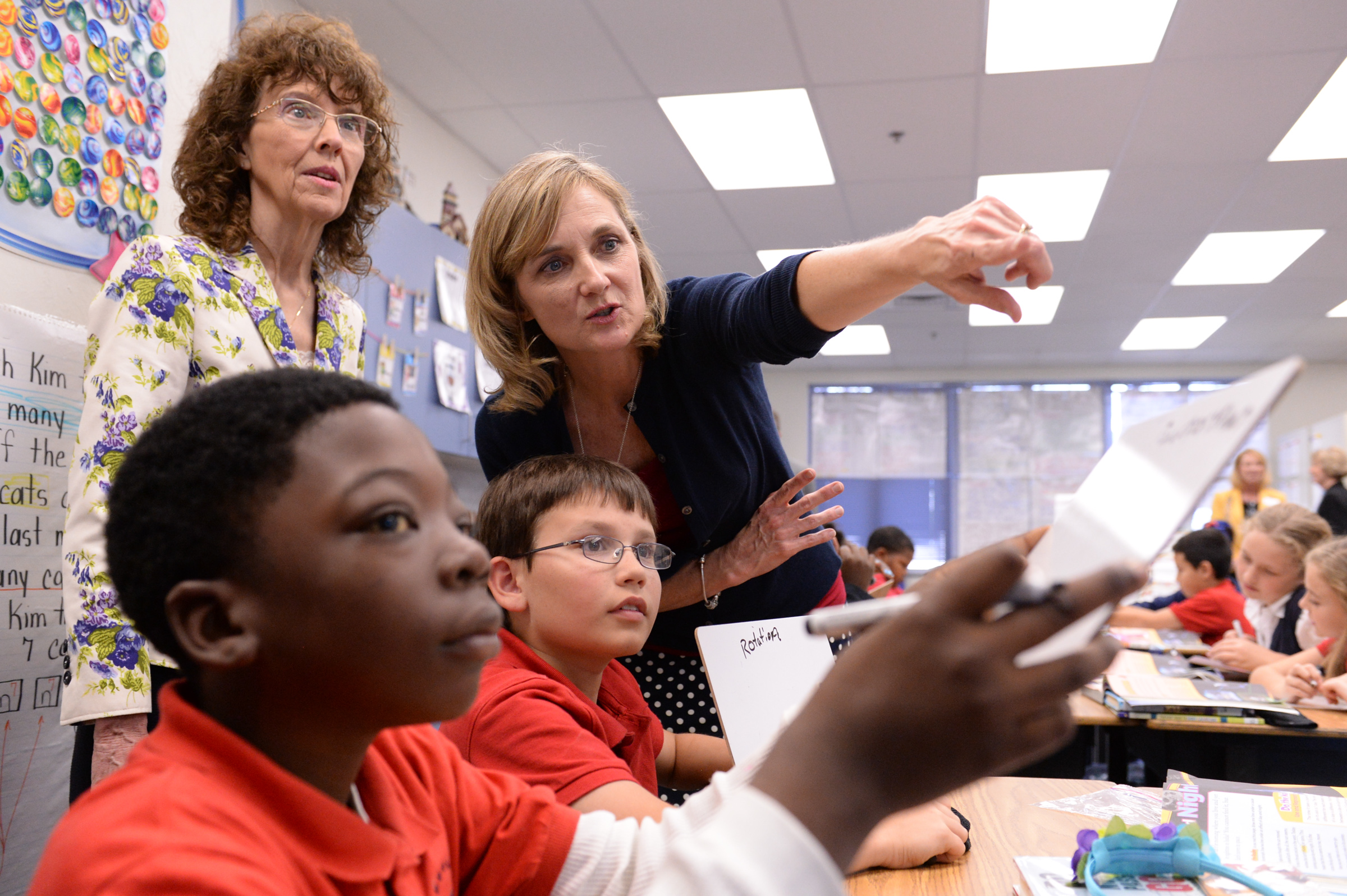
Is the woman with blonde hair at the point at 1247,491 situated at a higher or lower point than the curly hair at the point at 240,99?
lower

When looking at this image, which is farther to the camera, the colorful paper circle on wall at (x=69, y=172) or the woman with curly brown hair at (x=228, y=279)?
the colorful paper circle on wall at (x=69, y=172)

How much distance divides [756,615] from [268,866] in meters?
1.02

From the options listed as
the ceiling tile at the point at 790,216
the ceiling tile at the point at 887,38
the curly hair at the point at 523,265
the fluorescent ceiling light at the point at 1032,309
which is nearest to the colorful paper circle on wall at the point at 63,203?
the curly hair at the point at 523,265

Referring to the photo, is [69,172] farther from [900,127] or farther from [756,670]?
[900,127]

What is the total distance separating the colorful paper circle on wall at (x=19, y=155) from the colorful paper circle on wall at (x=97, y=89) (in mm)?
198

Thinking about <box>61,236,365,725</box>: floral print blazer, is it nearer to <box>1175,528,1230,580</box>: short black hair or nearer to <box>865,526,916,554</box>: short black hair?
<box>1175,528,1230,580</box>: short black hair

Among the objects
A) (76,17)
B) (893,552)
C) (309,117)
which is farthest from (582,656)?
(893,552)

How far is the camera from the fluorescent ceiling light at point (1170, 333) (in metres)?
7.11

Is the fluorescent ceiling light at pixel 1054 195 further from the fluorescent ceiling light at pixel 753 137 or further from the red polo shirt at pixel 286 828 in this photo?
the red polo shirt at pixel 286 828

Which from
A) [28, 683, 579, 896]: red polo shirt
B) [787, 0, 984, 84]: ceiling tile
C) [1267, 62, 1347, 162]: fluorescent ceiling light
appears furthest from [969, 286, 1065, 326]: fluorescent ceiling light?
[28, 683, 579, 896]: red polo shirt

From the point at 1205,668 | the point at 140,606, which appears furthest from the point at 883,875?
the point at 1205,668

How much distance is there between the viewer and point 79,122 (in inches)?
64.6

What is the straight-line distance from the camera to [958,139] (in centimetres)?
409

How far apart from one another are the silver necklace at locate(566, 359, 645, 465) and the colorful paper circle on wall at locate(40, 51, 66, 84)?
1018 millimetres
